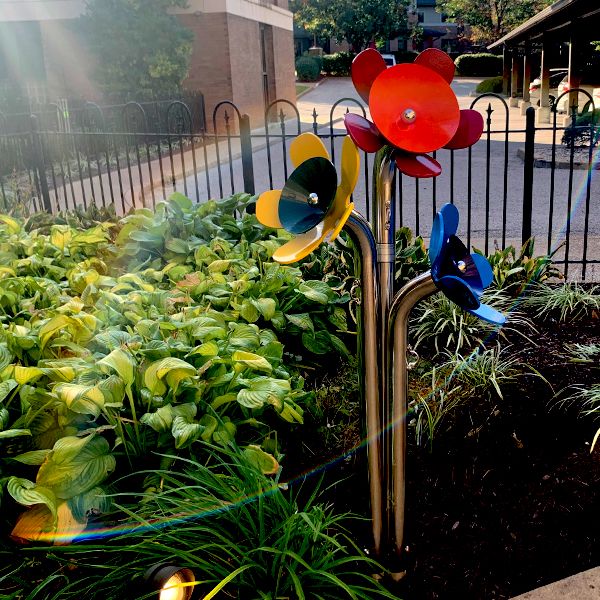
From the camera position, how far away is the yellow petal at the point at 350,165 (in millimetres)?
1754

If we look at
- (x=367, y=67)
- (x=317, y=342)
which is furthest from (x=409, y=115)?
(x=317, y=342)

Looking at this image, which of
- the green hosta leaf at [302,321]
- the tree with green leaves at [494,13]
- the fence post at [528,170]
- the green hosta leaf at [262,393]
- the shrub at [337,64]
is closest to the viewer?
the green hosta leaf at [262,393]

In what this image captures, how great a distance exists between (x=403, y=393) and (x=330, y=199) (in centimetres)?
60

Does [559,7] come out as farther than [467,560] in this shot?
Yes

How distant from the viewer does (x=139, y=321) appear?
271 cm

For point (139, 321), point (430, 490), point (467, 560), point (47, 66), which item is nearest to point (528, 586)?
point (467, 560)

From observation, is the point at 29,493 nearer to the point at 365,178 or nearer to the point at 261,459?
the point at 261,459

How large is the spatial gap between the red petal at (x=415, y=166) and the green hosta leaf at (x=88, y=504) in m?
1.20

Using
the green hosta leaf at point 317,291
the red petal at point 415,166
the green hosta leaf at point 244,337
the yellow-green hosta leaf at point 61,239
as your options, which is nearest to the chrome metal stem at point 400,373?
the red petal at point 415,166

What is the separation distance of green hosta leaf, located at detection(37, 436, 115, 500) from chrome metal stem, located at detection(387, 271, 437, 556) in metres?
0.84

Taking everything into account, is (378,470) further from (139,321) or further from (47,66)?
(47,66)

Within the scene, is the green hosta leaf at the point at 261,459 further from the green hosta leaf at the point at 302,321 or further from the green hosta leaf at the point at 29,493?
the green hosta leaf at the point at 302,321

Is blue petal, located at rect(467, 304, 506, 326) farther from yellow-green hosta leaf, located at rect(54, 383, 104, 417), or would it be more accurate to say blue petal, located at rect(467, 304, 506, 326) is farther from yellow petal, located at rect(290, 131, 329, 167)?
yellow-green hosta leaf, located at rect(54, 383, 104, 417)

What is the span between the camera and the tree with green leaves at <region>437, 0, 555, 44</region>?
46.6 meters
